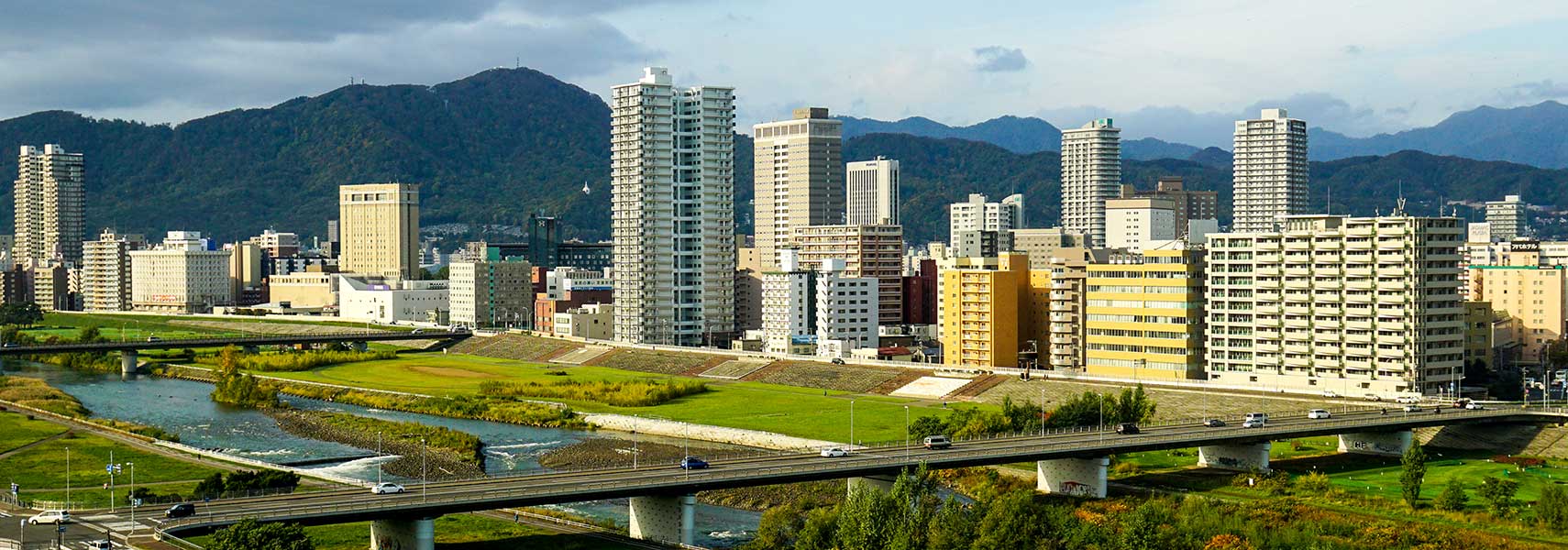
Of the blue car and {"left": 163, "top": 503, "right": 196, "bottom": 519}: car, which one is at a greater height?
the blue car

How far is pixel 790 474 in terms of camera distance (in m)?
59.5

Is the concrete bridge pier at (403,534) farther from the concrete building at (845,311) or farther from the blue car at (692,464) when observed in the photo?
the concrete building at (845,311)

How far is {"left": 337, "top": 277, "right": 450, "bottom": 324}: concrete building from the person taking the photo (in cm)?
19075

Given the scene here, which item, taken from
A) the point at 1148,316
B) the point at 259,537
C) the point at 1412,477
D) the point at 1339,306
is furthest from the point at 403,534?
the point at 1148,316

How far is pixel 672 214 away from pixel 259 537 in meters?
98.2

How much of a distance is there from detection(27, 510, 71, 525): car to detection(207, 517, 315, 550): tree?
6.36m

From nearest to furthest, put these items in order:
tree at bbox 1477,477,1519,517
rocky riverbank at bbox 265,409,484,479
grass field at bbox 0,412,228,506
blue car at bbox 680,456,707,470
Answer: tree at bbox 1477,477,1519,517
blue car at bbox 680,456,707,470
grass field at bbox 0,412,228,506
rocky riverbank at bbox 265,409,484,479

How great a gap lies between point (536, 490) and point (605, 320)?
317ft

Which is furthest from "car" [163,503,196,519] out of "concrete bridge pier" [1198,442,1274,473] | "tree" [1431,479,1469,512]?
"tree" [1431,479,1469,512]

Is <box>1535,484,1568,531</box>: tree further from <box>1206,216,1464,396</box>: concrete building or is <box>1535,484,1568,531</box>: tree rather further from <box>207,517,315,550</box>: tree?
<box>207,517,315,550</box>: tree

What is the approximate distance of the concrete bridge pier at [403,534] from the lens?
5288 centimetres

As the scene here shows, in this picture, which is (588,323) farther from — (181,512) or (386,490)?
(181,512)

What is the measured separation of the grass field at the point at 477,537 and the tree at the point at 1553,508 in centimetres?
3176

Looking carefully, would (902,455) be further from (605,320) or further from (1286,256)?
(605,320)
